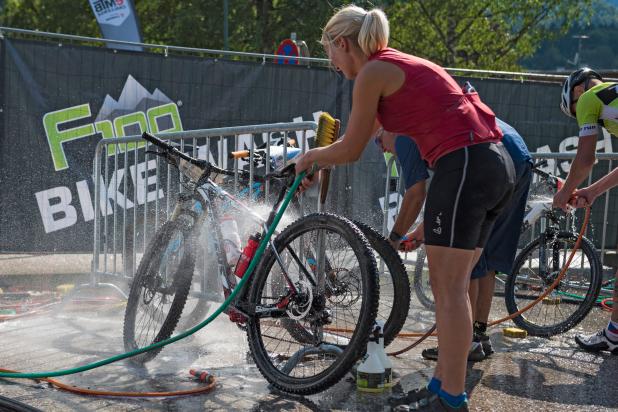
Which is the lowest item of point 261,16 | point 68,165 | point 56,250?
point 56,250

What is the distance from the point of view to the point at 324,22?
87.1 feet

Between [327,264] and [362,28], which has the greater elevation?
[362,28]

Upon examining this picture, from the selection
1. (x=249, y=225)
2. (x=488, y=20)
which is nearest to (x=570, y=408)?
(x=249, y=225)

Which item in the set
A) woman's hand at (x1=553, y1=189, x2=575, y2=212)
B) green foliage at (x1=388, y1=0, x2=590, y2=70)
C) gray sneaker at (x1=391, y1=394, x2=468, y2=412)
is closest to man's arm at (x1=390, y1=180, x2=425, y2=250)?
woman's hand at (x1=553, y1=189, x2=575, y2=212)

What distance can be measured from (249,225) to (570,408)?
1.95 meters

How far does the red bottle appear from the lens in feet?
15.4

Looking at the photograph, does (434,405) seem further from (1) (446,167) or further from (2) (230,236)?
(2) (230,236)

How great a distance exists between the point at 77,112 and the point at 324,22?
17909 mm

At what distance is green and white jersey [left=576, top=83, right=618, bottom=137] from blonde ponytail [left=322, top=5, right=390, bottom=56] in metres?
2.13

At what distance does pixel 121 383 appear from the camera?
4.53 m

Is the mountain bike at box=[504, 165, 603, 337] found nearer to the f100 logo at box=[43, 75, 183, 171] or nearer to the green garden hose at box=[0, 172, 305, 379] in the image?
the green garden hose at box=[0, 172, 305, 379]

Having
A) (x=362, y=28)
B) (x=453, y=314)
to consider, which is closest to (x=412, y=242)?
(x=453, y=314)

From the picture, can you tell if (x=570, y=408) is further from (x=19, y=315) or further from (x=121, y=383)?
(x=19, y=315)

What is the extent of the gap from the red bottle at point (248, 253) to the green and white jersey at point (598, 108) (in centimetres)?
230
